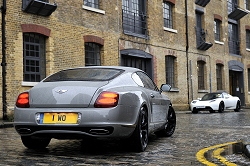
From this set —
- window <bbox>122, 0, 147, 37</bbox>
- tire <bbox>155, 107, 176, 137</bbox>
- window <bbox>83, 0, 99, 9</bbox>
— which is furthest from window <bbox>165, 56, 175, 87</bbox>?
tire <bbox>155, 107, 176, 137</bbox>

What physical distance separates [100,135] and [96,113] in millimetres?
324

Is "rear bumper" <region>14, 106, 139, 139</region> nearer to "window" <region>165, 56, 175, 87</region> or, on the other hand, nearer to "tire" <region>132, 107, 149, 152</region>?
"tire" <region>132, 107, 149, 152</region>

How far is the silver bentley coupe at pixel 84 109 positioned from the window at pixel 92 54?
12.0 m

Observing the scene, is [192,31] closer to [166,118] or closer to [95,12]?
[95,12]

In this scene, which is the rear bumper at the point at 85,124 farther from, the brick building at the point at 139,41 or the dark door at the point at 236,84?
the dark door at the point at 236,84

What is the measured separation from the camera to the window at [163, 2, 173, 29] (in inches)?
934

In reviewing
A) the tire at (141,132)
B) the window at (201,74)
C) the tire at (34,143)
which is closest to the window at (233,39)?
the window at (201,74)

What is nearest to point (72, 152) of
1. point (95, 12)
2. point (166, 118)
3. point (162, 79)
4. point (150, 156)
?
point (150, 156)

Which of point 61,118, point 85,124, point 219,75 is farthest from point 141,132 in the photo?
point 219,75

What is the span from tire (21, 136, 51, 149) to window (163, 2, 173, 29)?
1778cm

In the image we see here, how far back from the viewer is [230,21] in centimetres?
2994

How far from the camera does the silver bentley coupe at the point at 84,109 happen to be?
18.8 ft

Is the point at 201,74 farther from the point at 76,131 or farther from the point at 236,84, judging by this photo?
the point at 76,131

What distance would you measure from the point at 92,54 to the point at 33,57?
358 centimetres
